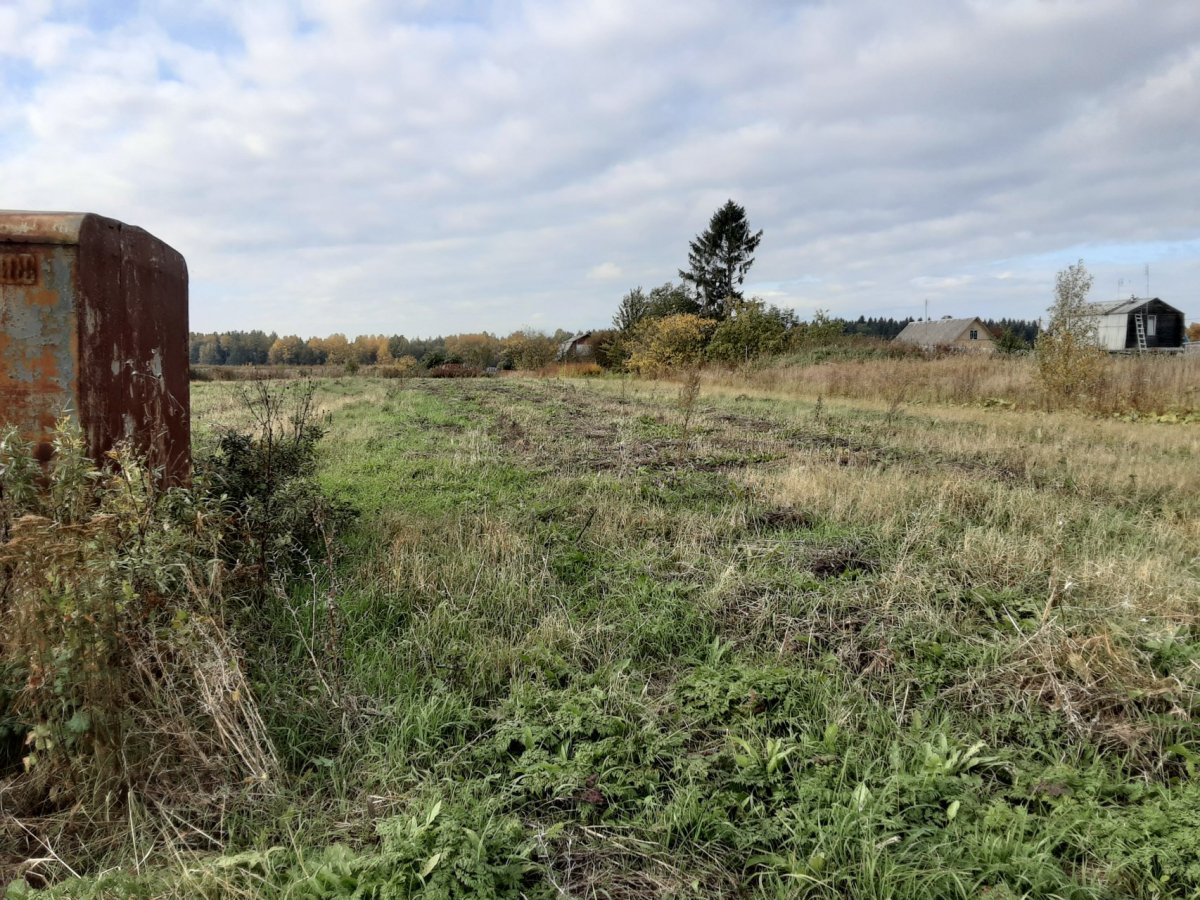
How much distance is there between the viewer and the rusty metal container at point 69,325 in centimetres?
313

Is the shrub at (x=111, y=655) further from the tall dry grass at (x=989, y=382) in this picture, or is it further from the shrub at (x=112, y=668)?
the tall dry grass at (x=989, y=382)

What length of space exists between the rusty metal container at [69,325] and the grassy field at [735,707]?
1.47 metres

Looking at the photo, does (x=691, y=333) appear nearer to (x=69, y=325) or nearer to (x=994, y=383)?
(x=994, y=383)

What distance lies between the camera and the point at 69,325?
3176 mm

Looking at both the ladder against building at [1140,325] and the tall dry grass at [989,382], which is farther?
the ladder against building at [1140,325]

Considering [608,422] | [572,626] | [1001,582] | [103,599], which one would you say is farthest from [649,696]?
[608,422]

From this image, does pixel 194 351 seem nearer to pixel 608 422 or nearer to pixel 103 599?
pixel 608 422

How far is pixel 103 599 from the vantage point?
8.18 ft

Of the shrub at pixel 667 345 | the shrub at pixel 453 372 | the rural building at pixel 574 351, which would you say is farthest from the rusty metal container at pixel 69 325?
the rural building at pixel 574 351

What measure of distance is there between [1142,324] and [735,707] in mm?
60217

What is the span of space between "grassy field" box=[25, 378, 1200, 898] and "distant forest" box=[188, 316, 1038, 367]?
42344mm

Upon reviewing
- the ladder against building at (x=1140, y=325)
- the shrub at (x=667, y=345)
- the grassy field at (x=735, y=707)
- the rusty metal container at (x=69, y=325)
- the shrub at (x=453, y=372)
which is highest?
the ladder against building at (x=1140, y=325)

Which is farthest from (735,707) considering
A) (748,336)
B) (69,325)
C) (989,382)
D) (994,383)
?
(748,336)

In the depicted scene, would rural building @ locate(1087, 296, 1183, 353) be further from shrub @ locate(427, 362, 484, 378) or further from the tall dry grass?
shrub @ locate(427, 362, 484, 378)
